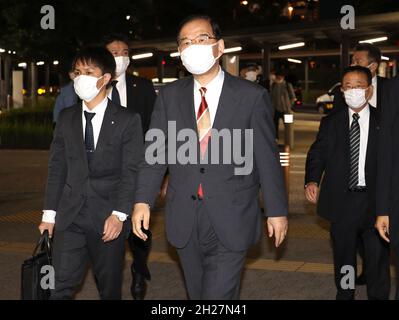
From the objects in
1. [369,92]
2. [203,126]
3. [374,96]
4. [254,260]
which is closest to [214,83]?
[203,126]

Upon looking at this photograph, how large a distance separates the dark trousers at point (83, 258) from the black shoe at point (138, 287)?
1.46 meters

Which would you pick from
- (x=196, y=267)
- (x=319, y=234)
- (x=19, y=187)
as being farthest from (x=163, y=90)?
(x=19, y=187)

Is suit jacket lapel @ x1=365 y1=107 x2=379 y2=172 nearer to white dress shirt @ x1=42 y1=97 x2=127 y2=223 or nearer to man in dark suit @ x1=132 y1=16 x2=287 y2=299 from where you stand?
man in dark suit @ x1=132 y1=16 x2=287 y2=299

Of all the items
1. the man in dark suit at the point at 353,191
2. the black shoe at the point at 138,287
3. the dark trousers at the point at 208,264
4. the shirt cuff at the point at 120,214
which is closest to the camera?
the dark trousers at the point at 208,264

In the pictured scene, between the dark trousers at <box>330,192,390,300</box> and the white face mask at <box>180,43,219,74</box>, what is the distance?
2195 mm

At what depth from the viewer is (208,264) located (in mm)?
5102

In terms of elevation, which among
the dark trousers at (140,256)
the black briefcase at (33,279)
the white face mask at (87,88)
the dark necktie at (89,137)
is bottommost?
the dark trousers at (140,256)

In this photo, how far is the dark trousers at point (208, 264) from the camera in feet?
16.5

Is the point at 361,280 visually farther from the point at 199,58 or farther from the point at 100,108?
the point at 199,58

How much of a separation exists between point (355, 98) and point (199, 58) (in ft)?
7.34

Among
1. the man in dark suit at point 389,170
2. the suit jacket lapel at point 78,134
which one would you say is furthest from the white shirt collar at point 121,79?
the man in dark suit at point 389,170

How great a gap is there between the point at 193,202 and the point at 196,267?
40 cm

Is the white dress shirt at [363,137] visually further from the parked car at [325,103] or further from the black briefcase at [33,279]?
the parked car at [325,103]
